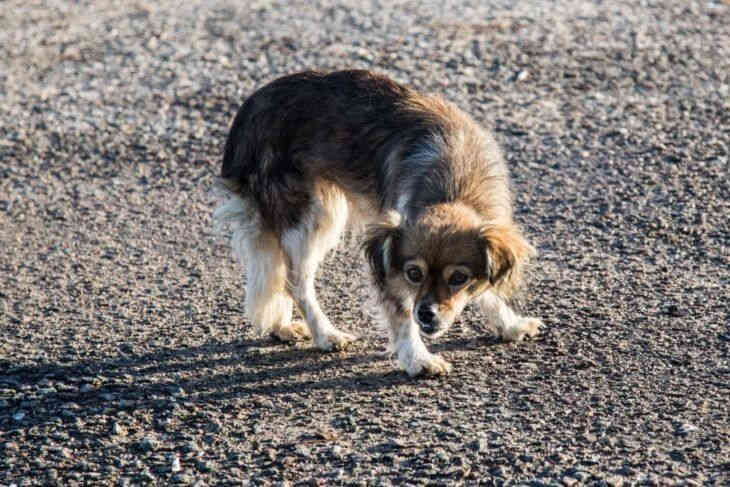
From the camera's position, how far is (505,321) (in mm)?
6984

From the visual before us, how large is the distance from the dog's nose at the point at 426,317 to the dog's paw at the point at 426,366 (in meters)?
0.61

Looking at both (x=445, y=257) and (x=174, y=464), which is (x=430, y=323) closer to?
(x=445, y=257)

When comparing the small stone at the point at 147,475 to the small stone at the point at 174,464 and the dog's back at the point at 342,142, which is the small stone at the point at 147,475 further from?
the dog's back at the point at 342,142

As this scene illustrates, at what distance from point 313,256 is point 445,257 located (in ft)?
4.60

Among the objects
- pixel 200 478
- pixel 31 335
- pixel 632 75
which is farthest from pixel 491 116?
pixel 200 478

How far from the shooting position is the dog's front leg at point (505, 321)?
6.96m

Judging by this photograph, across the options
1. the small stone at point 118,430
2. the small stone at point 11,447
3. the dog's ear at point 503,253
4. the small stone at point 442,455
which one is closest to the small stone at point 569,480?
the small stone at point 442,455

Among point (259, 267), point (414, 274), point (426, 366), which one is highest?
point (414, 274)

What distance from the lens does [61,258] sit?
8594mm

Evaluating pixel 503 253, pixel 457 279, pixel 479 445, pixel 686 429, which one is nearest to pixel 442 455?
pixel 479 445

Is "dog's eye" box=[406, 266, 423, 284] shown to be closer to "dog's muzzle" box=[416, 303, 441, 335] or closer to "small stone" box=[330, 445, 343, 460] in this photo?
"dog's muzzle" box=[416, 303, 441, 335]

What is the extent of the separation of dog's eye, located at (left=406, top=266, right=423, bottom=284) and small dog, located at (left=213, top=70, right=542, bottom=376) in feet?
0.43

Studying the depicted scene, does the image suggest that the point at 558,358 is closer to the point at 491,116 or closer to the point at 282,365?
the point at 282,365

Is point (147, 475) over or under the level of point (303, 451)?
under
